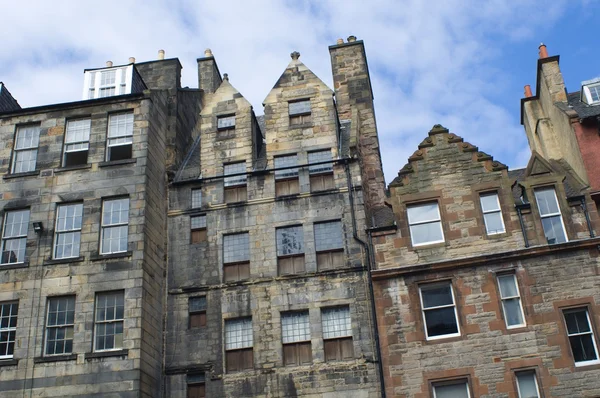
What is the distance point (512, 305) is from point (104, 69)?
1986 cm

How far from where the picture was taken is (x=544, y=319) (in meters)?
22.4

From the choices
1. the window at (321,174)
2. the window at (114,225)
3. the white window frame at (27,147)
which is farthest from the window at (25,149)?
the window at (321,174)

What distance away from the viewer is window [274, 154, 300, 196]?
2738 cm

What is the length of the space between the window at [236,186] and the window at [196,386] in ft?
22.7

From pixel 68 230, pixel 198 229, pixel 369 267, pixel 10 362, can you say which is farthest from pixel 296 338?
pixel 10 362

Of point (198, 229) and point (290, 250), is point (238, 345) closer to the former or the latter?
point (290, 250)

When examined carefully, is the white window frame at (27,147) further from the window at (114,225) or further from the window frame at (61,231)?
the window at (114,225)

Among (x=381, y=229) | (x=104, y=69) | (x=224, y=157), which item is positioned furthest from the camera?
(x=104, y=69)

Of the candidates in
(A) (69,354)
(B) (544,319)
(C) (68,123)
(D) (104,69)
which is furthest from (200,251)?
(B) (544,319)

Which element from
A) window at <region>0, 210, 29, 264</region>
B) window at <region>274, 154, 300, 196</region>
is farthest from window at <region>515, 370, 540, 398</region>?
window at <region>0, 210, 29, 264</region>

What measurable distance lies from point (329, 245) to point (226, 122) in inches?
293

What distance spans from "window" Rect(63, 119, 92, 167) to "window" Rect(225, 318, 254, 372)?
355 inches

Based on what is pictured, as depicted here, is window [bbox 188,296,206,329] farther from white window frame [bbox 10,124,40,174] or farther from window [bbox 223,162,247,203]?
white window frame [bbox 10,124,40,174]

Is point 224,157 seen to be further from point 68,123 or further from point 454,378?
point 454,378
